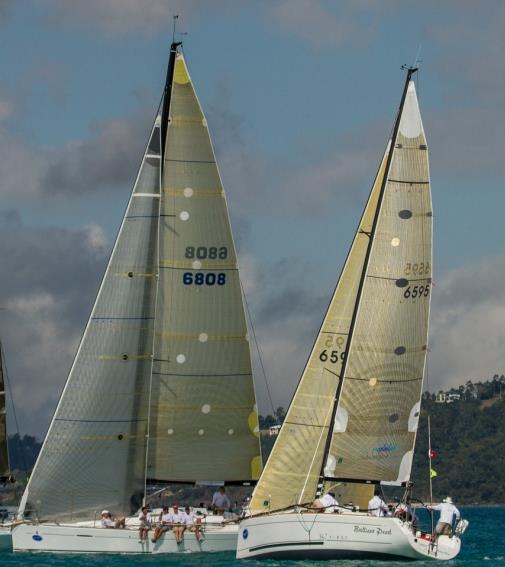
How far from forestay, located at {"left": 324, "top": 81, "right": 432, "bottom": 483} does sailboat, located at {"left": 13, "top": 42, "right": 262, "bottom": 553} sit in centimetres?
566

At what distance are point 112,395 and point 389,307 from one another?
912cm

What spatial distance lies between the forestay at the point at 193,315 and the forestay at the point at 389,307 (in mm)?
6904

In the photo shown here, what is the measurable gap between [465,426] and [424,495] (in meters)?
18.3

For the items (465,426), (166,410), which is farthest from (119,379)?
(465,426)

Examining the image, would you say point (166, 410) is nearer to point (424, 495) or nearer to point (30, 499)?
point (30, 499)

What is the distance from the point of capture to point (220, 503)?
49375mm

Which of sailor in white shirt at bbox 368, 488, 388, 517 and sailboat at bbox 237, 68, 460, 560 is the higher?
sailboat at bbox 237, 68, 460, 560

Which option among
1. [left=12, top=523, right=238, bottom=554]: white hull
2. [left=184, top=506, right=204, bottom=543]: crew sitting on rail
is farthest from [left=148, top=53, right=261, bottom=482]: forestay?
[left=12, top=523, right=238, bottom=554]: white hull

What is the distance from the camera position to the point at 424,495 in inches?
7032

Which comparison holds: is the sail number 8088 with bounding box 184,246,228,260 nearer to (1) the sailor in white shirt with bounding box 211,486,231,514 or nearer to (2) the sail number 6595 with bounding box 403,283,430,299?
(1) the sailor in white shirt with bounding box 211,486,231,514

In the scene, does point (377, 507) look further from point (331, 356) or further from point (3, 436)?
point (3, 436)

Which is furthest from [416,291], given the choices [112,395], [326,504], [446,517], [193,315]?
[112,395]

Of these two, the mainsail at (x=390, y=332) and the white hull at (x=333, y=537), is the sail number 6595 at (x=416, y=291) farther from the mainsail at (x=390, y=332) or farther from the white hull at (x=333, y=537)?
the white hull at (x=333, y=537)

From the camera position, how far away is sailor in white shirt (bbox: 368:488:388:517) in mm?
42469
